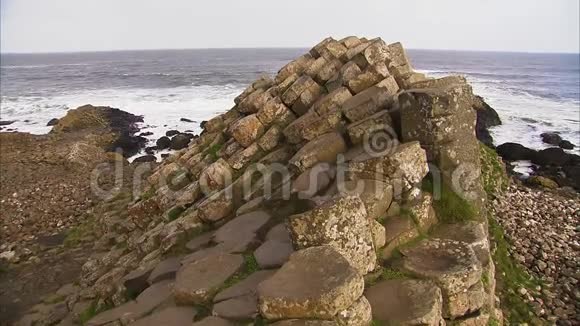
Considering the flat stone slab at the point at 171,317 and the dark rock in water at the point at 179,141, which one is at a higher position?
the flat stone slab at the point at 171,317

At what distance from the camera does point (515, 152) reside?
28.8 meters

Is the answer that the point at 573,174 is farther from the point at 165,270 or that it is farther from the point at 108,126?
the point at 108,126

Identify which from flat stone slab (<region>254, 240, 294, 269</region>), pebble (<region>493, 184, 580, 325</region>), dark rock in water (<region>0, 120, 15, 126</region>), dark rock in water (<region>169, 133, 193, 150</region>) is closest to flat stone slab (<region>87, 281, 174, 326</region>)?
flat stone slab (<region>254, 240, 294, 269</region>)

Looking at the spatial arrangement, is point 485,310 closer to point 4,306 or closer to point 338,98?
point 338,98

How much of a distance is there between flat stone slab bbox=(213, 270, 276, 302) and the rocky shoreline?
0.11 ft

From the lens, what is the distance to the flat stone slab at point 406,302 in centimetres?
675

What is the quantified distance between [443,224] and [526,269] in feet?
20.9

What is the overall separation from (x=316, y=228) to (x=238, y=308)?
1.73m

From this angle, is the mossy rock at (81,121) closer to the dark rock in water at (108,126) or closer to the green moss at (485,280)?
the dark rock in water at (108,126)

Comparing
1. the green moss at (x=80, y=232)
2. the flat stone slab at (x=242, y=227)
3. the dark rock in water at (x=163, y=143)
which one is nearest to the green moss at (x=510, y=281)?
the flat stone slab at (x=242, y=227)

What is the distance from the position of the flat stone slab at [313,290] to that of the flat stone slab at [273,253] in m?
1.56

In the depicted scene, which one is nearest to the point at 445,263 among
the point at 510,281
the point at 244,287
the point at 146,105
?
the point at 244,287

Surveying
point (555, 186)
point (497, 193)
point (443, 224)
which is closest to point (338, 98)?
point (443, 224)

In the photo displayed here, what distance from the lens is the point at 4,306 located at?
13.4 meters
